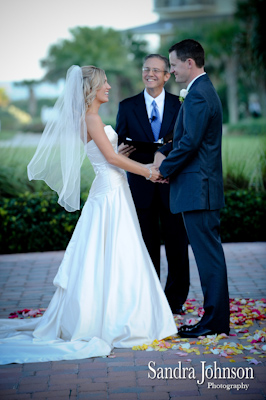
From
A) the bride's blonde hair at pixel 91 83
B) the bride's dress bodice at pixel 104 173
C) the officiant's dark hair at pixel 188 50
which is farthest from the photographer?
the bride's dress bodice at pixel 104 173

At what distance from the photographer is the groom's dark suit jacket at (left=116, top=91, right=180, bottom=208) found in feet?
15.6

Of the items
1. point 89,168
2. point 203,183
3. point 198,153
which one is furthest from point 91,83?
point 89,168

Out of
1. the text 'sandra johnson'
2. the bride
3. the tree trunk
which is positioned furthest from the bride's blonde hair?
the tree trunk

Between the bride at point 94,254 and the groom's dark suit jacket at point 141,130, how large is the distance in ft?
1.79

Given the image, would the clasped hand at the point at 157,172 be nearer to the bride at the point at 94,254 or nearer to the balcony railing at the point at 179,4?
the bride at the point at 94,254

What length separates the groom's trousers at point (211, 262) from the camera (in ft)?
13.1

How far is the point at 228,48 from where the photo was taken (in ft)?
86.9

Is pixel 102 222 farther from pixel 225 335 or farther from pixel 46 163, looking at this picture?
pixel 225 335

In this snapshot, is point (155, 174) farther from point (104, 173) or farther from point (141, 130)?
point (141, 130)

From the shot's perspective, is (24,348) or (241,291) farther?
(241,291)

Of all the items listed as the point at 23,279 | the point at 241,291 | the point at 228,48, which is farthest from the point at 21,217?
the point at 228,48

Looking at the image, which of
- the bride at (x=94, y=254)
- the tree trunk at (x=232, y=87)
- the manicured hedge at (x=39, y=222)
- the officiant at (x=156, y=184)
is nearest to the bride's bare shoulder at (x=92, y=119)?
the bride at (x=94, y=254)

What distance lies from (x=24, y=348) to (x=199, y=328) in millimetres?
1287

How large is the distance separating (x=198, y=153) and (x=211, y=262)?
0.81 m
